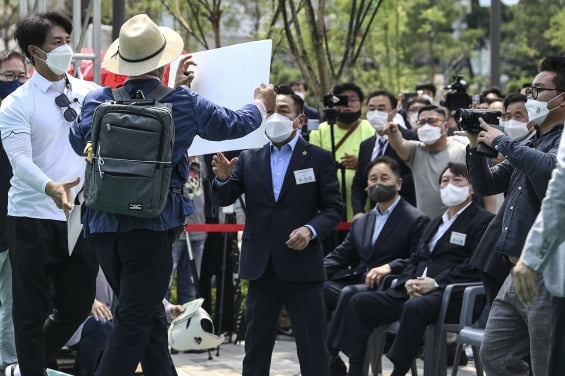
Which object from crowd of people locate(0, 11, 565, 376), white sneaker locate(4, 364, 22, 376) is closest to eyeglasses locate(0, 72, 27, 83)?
crowd of people locate(0, 11, 565, 376)

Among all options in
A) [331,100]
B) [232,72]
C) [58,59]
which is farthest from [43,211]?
[331,100]

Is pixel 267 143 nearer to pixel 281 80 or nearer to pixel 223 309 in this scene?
pixel 223 309

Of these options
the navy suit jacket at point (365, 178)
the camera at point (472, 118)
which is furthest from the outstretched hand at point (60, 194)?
the navy suit jacket at point (365, 178)

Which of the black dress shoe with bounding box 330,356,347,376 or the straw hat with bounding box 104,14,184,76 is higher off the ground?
the straw hat with bounding box 104,14,184,76

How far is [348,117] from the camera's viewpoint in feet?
33.2

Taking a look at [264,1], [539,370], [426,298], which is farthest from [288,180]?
[264,1]

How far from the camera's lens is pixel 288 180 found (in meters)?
7.05

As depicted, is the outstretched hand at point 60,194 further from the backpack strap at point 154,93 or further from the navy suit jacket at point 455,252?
the navy suit jacket at point 455,252

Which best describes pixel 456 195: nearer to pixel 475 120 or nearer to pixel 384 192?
pixel 384 192

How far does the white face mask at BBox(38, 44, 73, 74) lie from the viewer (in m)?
6.61

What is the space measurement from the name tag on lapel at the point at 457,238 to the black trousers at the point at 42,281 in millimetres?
2666

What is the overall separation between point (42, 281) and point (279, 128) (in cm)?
187

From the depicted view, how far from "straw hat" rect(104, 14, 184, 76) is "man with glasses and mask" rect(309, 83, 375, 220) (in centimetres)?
424

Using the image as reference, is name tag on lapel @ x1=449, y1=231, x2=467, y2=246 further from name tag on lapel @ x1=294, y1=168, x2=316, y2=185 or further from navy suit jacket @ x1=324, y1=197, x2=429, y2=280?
name tag on lapel @ x1=294, y1=168, x2=316, y2=185
